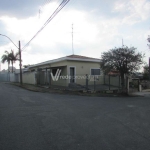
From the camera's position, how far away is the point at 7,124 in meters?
4.84

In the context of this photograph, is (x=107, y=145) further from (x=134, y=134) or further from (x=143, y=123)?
(x=143, y=123)

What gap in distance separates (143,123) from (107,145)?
235 centimetres

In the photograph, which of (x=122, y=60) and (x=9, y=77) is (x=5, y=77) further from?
(x=122, y=60)

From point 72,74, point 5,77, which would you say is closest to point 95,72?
point 72,74

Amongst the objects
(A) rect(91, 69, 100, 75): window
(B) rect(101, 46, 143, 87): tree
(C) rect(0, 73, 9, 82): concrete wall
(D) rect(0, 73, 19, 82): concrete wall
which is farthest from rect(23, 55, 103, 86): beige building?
(C) rect(0, 73, 9, 82): concrete wall

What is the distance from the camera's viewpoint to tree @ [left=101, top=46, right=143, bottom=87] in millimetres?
12688

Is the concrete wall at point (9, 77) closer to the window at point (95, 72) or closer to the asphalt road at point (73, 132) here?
the window at point (95, 72)

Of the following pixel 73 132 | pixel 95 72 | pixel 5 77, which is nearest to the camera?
pixel 73 132

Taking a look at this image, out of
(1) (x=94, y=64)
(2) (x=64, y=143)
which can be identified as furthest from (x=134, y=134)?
(1) (x=94, y=64)

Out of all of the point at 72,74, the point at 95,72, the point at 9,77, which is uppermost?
the point at 95,72

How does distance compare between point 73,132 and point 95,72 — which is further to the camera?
point 95,72

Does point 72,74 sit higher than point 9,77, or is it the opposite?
point 72,74

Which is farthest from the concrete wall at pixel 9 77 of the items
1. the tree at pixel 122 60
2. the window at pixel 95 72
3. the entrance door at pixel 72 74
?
the tree at pixel 122 60

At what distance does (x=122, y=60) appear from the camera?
42.0ft
